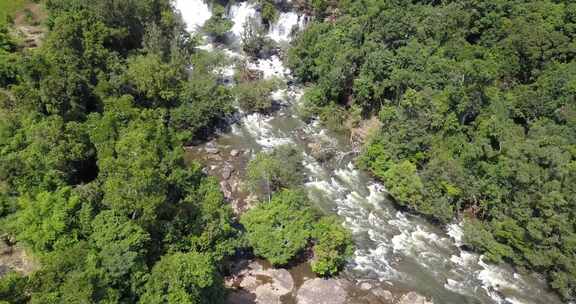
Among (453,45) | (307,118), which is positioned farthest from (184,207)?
(453,45)

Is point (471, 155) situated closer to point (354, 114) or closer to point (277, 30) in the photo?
point (354, 114)

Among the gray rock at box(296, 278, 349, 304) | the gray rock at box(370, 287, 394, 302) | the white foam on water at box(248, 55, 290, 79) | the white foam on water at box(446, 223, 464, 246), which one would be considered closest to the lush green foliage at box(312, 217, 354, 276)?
the gray rock at box(296, 278, 349, 304)

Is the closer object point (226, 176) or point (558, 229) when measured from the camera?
point (558, 229)

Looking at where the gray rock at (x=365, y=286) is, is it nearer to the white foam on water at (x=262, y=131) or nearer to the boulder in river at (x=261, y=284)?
the boulder in river at (x=261, y=284)

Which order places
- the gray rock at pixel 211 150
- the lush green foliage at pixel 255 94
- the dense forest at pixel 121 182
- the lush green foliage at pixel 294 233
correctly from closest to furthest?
the dense forest at pixel 121 182, the lush green foliage at pixel 294 233, the gray rock at pixel 211 150, the lush green foliage at pixel 255 94

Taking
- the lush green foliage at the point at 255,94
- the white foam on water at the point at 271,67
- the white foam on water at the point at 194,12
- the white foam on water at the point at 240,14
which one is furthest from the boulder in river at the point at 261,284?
the white foam on water at the point at 194,12

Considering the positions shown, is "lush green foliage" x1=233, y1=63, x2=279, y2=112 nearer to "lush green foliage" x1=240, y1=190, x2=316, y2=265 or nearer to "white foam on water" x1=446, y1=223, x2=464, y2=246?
"lush green foliage" x1=240, y1=190, x2=316, y2=265
